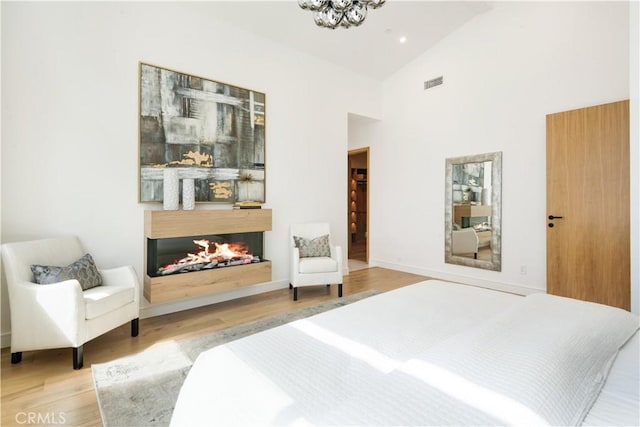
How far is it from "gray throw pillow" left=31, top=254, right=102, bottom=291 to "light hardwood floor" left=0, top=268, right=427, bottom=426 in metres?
0.52

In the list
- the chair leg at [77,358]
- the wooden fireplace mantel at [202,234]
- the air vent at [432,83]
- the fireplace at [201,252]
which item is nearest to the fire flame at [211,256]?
the fireplace at [201,252]

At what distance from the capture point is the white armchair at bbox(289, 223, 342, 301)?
12.5ft

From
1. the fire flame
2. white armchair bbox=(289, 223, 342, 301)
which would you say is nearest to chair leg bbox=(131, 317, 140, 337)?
the fire flame

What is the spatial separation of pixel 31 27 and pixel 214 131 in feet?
5.47

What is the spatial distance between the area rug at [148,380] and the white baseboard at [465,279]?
3090mm

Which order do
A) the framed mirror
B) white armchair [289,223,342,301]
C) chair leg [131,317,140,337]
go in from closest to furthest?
1. chair leg [131,317,140,337]
2. white armchair [289,223,342,301]
3. the framed mirror

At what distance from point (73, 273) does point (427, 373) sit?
8.80 feet

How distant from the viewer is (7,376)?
2107mm

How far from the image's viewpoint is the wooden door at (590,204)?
318 centimetres

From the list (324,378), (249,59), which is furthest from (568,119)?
(324,378)

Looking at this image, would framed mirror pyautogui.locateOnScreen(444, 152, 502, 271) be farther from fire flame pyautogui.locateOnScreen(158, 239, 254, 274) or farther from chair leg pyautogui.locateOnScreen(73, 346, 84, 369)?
chair leg pyautogui.locateOnScreen(73, 346, 84, 369)

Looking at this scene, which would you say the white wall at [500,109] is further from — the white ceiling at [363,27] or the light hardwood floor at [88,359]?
the light hardwood floor at [88,359]

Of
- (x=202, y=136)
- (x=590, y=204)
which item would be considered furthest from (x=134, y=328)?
(x=590, y=204)

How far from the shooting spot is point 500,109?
4.21 m
